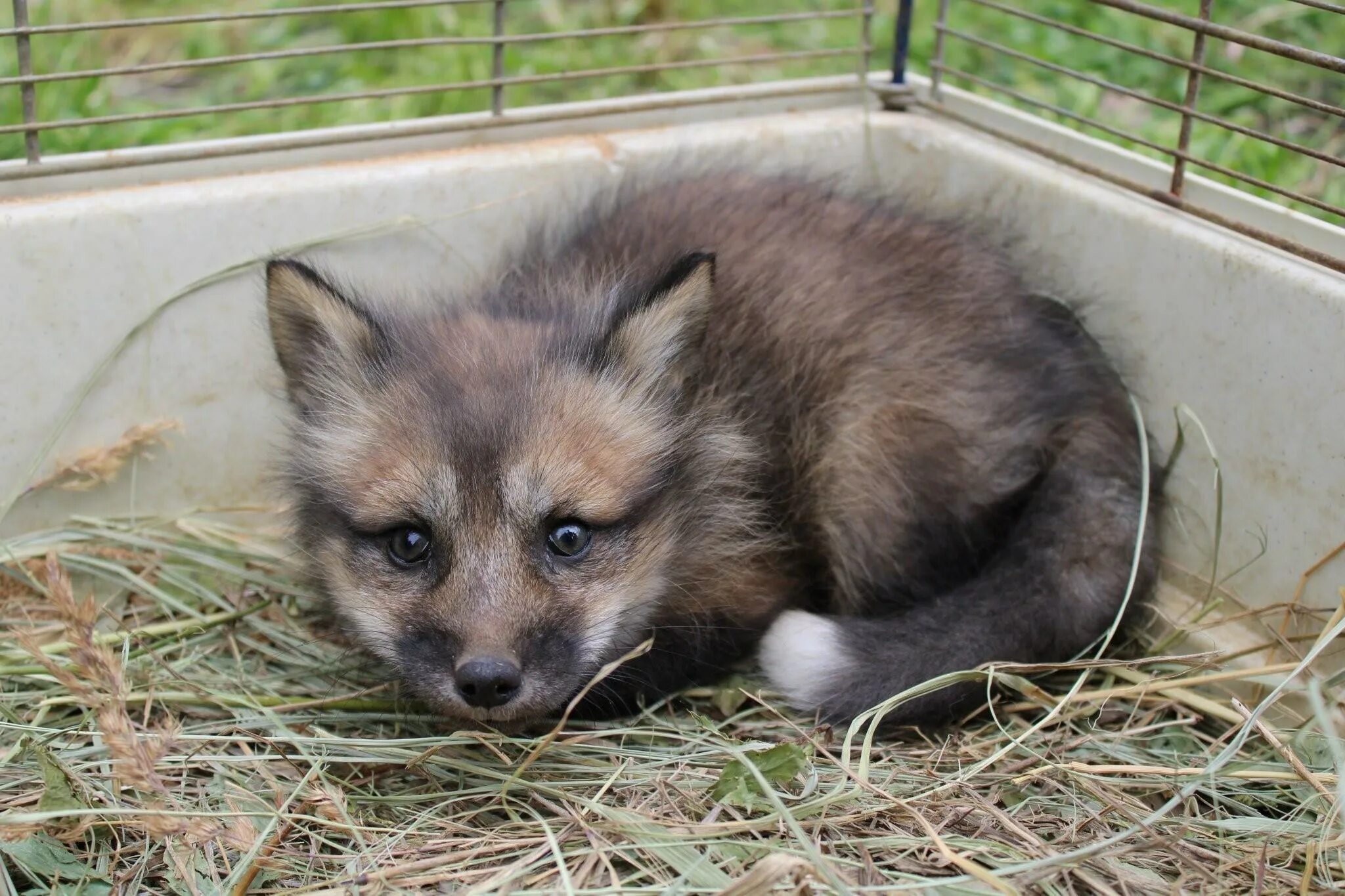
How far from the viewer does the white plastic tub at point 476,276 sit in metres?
3.32

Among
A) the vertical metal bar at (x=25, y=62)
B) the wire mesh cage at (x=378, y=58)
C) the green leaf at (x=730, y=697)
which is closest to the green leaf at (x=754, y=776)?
the green leaf at (x=730, y=697)

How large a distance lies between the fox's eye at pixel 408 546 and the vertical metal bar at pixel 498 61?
165cm

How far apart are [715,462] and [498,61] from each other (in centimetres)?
151

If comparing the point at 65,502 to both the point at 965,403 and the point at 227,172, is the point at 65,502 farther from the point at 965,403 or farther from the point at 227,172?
the point at 965,403

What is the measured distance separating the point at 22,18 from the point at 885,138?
8.32ft

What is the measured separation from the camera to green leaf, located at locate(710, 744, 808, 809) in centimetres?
276

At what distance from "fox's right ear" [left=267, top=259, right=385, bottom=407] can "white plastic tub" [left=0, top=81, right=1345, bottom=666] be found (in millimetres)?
644

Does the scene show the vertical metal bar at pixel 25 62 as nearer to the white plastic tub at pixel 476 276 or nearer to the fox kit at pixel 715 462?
the white plastic tub at pixel 476 276

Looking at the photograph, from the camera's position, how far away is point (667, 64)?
4418 mm

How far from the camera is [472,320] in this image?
10.6 feet

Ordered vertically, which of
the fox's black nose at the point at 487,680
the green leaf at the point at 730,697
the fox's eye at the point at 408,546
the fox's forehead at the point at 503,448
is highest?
the fox's forehead at the point at 503,448

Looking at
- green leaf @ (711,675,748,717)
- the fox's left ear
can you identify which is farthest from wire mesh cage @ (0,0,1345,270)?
green leaf @ (711,675,748,717)

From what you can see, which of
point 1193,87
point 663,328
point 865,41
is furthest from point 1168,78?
point 663,328

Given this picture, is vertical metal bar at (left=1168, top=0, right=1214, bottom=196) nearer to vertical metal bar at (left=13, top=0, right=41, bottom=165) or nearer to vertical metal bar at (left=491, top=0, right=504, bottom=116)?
vertical metal bar at (left=491, top=0, right=504, bottom=116)
